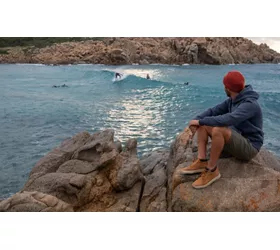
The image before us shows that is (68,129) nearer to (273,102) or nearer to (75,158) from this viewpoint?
(75,158)

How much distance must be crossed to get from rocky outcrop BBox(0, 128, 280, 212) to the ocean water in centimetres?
49

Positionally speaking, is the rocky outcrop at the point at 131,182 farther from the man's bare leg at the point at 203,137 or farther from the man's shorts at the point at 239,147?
the man's bare leg at the point at 203,137

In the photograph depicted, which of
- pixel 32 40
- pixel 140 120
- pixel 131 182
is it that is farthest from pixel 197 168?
pixel 32 40

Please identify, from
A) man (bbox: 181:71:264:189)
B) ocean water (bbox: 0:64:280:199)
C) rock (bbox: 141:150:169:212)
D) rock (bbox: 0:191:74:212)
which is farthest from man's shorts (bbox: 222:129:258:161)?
rock (bbox: 0:191:74:212)

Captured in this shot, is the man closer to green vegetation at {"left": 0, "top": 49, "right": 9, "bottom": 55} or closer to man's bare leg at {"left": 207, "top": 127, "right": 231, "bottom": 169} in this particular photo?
man's bare leg at {"left": 207, "top": 127, "right": 231, "bottom": 169}

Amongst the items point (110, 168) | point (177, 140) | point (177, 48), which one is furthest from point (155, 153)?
point (177, 48)

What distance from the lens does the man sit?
3240 millimetres

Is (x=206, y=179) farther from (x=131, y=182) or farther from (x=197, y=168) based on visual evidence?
(x=131, y=182)

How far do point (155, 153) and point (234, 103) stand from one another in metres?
2.54

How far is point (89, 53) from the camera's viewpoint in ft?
20.7

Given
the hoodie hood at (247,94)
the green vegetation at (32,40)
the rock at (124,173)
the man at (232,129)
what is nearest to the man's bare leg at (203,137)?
the man at (232,129)

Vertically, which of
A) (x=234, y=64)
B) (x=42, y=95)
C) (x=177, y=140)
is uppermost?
(x=234, y=64)

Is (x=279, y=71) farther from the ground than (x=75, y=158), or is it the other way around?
(x=279, y=71)

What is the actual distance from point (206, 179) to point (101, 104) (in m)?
3.16
